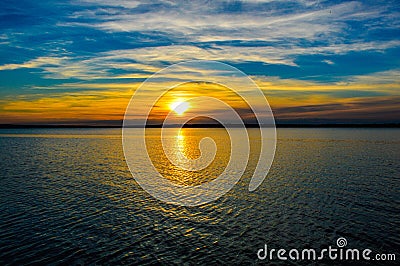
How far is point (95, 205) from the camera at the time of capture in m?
26.8

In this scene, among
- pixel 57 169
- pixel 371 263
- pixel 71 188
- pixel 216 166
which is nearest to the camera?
pixel 371 263

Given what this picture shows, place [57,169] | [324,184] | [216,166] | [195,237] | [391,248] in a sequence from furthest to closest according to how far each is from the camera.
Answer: [216,166], [57,169], [324,184], [195,237], [391,248]

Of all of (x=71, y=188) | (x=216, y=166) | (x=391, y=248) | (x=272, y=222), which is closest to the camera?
(x=391, y=248)

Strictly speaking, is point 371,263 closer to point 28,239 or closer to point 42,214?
point 28,239

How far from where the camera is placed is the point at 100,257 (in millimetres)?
17000

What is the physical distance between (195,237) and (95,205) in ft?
35.9

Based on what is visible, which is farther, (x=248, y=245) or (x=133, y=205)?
(x=133, y=205)

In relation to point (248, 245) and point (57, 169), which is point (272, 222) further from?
point (57, 169)

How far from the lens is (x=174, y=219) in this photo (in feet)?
77.0

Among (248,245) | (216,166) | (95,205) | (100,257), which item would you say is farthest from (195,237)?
(216,166)

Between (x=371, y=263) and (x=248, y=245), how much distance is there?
6354 millimetres

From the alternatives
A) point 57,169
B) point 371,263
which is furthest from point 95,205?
point 57,169

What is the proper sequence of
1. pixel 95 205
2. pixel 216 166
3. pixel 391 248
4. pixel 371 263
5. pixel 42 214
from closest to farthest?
1. pixel 371 263
2. pixel 391 248
3. pixel 42 214
4. pixel 95 205
5. pixel 216 166

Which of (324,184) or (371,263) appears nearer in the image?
(371,263)
